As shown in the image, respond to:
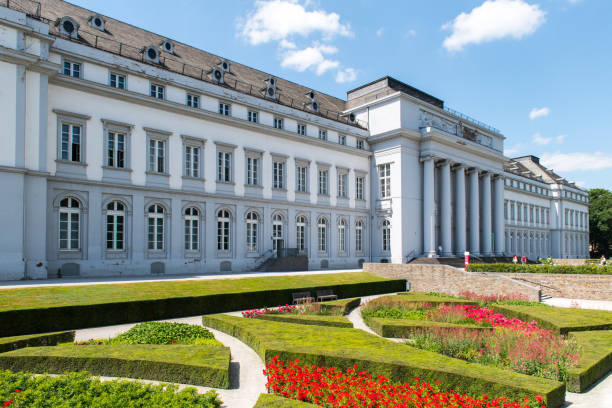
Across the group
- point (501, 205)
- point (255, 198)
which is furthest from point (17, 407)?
point (501, 205)

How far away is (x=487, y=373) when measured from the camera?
828 cm

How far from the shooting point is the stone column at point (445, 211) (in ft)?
158

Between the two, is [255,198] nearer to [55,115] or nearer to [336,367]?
[55,115]

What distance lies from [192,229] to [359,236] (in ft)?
64.0

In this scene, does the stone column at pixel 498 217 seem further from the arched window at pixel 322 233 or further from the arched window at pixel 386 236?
the arched window at pixel 322 233

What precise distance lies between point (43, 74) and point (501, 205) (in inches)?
2079

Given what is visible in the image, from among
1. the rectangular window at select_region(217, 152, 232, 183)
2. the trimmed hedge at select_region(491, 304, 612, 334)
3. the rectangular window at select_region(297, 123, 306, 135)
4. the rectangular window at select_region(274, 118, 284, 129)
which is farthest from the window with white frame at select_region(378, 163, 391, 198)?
the trimmed hedge at select_region(491, 304, 612, 334)

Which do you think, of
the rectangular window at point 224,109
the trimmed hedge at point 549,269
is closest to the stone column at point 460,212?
the trimmed hedge at point 549,269

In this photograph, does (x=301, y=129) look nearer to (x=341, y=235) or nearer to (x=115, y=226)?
(x=341, y=235)

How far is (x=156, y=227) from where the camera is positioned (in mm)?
31250

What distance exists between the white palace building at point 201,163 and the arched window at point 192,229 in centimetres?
11

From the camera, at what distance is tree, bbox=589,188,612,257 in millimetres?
98188

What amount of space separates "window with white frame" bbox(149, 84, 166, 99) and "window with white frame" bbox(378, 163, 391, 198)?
24.1m

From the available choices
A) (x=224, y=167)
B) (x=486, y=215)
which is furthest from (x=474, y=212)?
(x=224, y=167)
